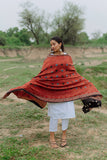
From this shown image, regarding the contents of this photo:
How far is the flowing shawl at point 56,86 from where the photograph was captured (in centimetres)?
275

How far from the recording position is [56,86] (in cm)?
277

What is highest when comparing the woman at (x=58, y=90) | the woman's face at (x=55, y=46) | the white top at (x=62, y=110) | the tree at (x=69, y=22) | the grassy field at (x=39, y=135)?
the tree at (x=69, y=22)

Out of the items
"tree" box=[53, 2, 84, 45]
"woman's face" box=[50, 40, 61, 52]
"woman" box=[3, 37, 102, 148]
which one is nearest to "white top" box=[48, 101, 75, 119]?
"woman" box=[3, 37, 102, 148]

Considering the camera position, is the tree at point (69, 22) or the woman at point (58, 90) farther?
the tree at point (69, 22)

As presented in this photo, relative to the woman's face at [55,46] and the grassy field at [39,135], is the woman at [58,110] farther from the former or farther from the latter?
the grassy field at [39,135]

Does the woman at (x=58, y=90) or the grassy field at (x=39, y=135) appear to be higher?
the woman at (x=58, y=90)

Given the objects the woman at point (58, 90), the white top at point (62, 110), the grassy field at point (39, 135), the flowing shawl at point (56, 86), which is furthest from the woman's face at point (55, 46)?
the grassy field at point (39, 135)

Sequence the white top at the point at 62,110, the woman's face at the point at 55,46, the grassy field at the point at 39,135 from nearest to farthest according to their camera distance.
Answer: the grassy field at the point at 39,135, the white top at the point at 62,110, the woman's face at the point at 55,46

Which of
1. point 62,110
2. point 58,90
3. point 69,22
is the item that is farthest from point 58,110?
point 69,22

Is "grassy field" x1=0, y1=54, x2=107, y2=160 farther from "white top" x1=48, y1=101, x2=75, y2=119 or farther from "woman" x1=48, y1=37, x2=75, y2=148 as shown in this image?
"white top" x1=48, y1=101, x2=75, y2=119

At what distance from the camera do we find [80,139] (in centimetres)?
324

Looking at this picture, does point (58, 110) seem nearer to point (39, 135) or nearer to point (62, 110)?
point (62, 110)

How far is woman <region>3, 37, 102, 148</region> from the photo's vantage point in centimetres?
272

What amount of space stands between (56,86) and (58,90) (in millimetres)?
70
